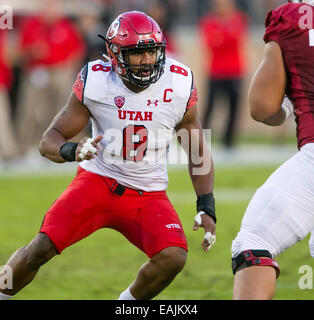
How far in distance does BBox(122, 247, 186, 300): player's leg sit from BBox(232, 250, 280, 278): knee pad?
32.8 inches

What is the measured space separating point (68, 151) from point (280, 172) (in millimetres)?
1100

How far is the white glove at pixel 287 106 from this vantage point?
3826 mm

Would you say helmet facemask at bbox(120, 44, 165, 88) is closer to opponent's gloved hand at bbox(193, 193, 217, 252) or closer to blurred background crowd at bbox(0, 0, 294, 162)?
opponent's gloved hand at bbox(193, 193, 217, 252)

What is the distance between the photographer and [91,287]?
5.30m

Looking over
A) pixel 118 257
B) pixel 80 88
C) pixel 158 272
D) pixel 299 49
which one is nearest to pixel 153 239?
pixel 158 272

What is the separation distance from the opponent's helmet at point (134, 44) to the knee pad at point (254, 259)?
49.5 inches

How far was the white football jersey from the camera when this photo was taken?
4355 mm

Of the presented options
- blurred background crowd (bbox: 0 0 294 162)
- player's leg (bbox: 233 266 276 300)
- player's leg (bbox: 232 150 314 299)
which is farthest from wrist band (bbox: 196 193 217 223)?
blurred background crowd (bbox: 0 0 294 162)

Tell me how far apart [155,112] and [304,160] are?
1.10 m

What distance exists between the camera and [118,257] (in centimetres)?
631

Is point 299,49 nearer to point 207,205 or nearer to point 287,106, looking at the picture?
point 287,106

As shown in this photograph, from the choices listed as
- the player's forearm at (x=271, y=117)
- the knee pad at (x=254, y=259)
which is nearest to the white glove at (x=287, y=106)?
the player's forearm at (x=271, y=117)
